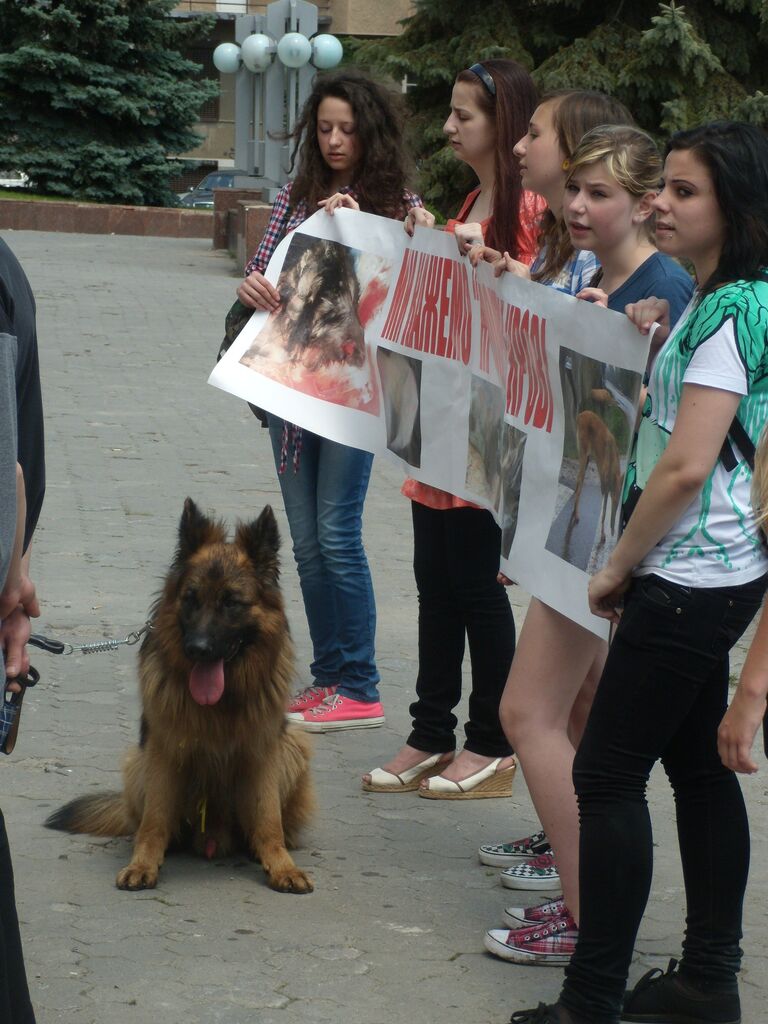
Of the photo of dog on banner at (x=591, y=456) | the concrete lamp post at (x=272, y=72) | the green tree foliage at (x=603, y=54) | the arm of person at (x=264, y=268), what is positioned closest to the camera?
the photo of dog on banner at (x=591, y=456)

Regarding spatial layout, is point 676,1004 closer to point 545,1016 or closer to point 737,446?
point 545,1016

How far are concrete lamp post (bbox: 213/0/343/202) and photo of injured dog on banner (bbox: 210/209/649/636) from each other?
681 inches

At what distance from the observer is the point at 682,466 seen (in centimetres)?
279

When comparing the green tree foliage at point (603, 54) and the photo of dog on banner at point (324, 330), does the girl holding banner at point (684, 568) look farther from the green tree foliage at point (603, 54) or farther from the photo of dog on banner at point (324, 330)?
the green tree foliage at point (603, 54)

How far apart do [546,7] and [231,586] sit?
21217 mm

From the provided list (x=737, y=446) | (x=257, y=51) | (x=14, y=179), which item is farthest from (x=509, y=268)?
(x=14, y=179)

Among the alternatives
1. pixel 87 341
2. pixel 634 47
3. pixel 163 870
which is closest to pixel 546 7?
pixel 634 47

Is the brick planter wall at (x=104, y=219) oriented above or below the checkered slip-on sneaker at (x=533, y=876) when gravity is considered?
above

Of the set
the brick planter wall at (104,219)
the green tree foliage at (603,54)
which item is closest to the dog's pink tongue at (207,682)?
the green tree foliage at (603,54)

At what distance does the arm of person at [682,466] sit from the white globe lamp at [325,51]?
67.9ft

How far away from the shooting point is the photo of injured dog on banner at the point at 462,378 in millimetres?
3328

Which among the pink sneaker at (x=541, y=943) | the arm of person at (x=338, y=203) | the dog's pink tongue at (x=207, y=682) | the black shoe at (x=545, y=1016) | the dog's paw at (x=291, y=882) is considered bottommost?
the dog's paw at (x=291, y=882)

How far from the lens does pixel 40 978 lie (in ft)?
11.5

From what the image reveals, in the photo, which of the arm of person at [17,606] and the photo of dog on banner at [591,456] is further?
the photo of dog on banner at [591,456]
